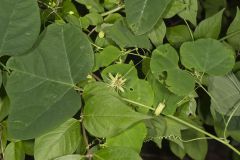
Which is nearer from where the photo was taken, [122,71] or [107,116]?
[107,116]

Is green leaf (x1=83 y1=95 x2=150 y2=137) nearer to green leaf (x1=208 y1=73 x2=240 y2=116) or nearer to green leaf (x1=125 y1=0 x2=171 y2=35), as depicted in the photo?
green leaf (x1=125 y1=0 x2=171 y2=35)

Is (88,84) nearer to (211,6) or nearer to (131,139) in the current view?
(131,139)

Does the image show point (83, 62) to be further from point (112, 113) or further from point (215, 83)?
point (215, 83)

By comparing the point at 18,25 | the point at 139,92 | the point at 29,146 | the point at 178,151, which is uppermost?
the point at 18,25

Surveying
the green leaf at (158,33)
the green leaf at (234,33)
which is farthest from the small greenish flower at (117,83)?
the green leaf at (234,33)

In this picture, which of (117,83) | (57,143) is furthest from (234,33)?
(57,143)

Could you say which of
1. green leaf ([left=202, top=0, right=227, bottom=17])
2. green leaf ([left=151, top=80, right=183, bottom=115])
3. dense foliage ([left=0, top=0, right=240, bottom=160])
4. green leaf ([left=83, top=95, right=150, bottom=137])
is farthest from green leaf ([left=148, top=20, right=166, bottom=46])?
green leaf ([left=202, top=0, right=227, bottom=17])
